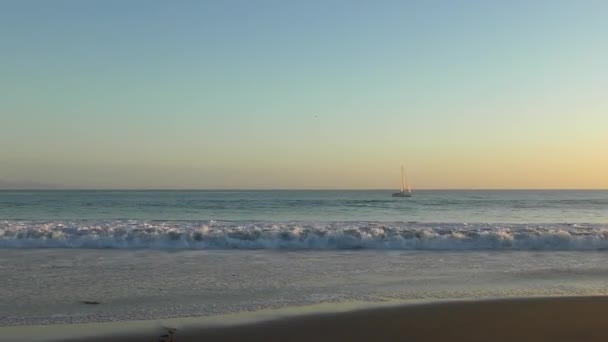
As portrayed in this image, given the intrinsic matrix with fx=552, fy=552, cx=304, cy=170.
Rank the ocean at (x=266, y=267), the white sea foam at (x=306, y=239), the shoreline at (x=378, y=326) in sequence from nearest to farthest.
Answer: the shoreline at (x=378, y=326), the ocean at (x=266, y=267), the white sea foam at (x=306, y=239)

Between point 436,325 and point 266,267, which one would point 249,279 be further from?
point 436,325

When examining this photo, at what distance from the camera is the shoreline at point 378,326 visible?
269 inches

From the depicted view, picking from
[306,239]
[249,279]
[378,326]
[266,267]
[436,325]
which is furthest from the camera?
[306,239]

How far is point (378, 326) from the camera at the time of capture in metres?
7.31

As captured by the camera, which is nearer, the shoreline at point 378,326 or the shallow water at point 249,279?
the shoreline at point 378,326

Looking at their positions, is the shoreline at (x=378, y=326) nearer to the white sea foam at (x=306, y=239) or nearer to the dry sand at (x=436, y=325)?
the dry sand at (x=436, y=325)

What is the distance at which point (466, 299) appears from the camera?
8.98 metres

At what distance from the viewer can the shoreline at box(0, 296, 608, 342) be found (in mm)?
6832

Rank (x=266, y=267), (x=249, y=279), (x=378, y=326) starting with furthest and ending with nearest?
(x=266, y=267) < (x=249, y=279) < (x=378, y=326)

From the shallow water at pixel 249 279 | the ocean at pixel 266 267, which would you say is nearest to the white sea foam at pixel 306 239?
the ocean at pixel 266 267

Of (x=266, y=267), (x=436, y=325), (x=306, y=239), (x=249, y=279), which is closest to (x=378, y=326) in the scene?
(x=436, y=325)

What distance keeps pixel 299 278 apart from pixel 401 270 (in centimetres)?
255

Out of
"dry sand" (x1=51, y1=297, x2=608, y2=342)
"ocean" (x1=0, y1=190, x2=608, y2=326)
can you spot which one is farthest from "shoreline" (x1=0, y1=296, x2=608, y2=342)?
"ocean" (x1=0, y1=190, x2=608, y2=326)

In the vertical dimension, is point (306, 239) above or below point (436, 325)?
above
